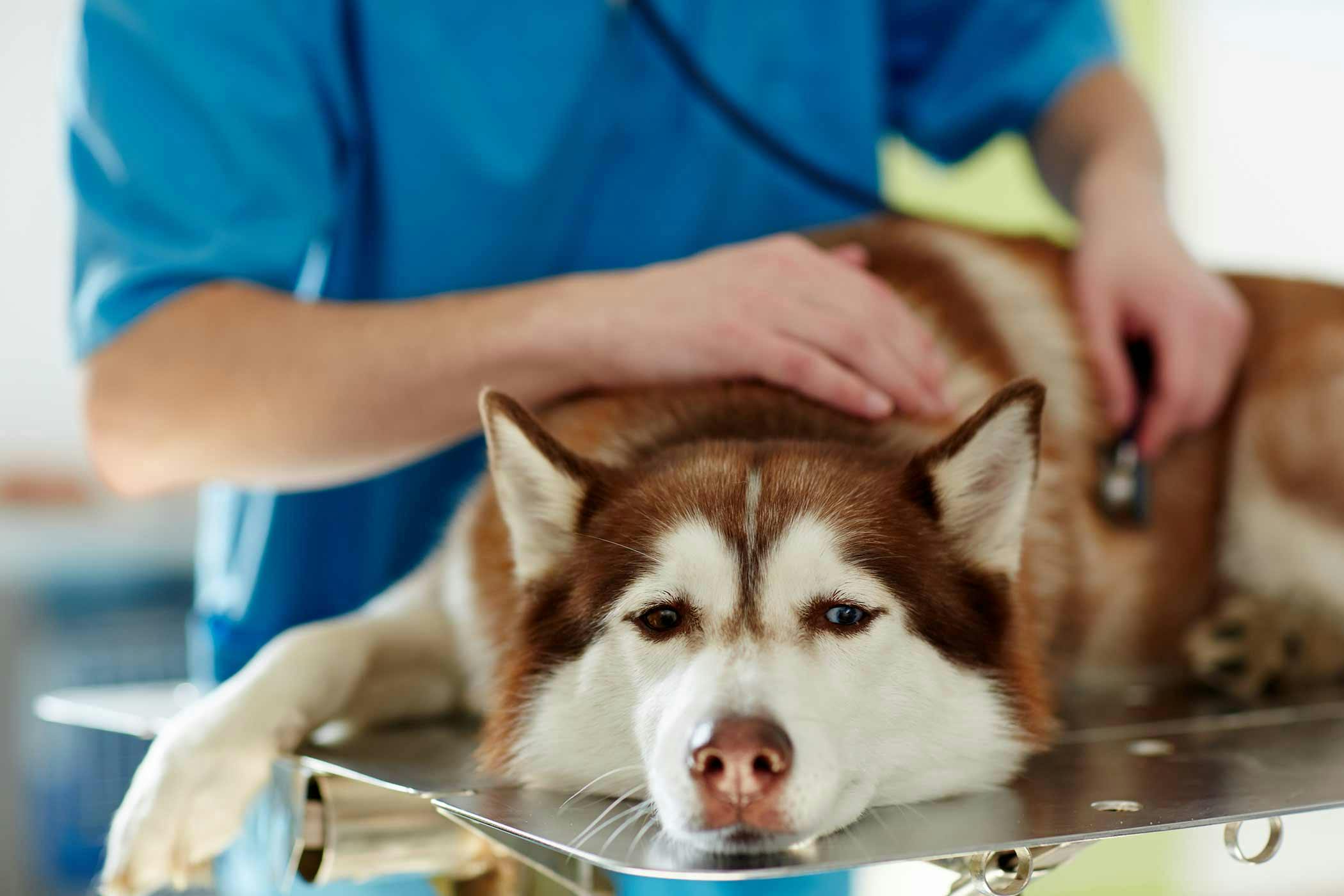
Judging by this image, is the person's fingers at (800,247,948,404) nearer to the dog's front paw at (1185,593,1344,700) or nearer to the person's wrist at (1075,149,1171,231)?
the person's wrist at (1075,149,1171,231)

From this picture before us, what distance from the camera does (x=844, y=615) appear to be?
0.89 meters

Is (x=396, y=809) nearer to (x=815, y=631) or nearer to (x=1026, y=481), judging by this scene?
(x=815, y=631)

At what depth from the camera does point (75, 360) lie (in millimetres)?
1285

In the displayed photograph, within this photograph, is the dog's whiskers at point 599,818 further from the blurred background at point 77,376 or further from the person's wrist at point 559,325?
the blurred background at point 77,376

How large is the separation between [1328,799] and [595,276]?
696 mm

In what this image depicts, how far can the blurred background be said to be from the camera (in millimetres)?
2939

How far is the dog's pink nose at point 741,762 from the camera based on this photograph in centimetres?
73

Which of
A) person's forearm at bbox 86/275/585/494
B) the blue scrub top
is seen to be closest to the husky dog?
person's forearm at bbox 86/275/585/494

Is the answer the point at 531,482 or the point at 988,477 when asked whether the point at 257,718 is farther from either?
the point at 988,477

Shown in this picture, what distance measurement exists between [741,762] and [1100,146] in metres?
1.12

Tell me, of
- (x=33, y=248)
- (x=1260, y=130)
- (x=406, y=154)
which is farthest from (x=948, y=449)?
(x=1260, y=130)

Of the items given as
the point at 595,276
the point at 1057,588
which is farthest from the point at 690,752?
the point at 1057,588

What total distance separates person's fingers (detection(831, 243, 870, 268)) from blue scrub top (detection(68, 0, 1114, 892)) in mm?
253

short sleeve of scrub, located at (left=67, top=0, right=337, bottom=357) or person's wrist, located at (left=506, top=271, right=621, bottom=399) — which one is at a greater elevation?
short sleeve of scrub, located at (left=67, top=0, right=337, bottom=357)
